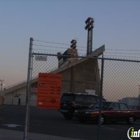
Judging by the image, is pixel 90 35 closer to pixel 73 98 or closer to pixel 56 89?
pixel 73 98

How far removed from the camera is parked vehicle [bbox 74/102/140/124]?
73.2 feet

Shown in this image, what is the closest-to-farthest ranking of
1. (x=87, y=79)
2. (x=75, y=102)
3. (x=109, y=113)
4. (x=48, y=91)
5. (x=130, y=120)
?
(x=48, y=91), (x=87, y=79), (x=109, y=113), (x=130, y=120), (x=75, y=102)

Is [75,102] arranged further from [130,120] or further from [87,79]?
[87,79]

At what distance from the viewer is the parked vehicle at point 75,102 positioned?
26672 millimetres

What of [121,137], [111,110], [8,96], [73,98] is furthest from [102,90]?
[8,96]

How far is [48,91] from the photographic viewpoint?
10.1m

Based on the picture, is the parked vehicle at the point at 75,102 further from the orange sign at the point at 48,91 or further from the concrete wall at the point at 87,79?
the orange sign at the point at 48,91

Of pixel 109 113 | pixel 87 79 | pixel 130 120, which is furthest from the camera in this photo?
pixel 130 120

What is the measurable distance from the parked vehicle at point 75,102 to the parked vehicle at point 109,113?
333 cm

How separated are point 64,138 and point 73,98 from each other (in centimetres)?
1254

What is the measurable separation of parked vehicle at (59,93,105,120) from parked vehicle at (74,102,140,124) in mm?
3327

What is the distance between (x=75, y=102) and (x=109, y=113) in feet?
15.1

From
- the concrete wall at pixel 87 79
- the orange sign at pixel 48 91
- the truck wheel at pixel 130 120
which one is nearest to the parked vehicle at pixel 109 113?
the truck wheel at pixel 130 120

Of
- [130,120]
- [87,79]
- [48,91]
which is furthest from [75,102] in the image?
[48,91]
